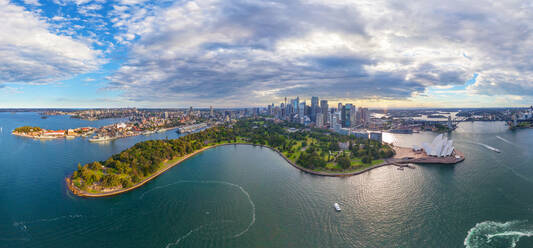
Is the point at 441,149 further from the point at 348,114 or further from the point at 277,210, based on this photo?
the point at 348,114

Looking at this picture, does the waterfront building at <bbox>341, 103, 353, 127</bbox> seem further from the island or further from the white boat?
the white boat

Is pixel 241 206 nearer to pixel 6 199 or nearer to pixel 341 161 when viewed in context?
pixel 341 161

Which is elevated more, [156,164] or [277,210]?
[156,164]

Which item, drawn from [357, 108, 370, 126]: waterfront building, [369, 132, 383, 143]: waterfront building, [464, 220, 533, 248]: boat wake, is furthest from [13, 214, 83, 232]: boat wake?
[357, 108, 370, 126]: waterfront building

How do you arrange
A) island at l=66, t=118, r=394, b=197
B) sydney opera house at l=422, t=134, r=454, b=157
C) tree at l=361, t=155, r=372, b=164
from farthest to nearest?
sydney opera house at l=422, t=134, r=454, b=157 → tree at l=361, t=155, r=372, b=164 → island at l=66, t=118, r=394, b=197

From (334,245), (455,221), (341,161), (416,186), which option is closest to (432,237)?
(455,221)

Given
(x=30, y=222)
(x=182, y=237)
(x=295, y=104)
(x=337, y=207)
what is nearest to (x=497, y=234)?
(x=337, y=207)

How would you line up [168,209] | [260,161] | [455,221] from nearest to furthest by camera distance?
[455,221], [168,209], [260,161]
